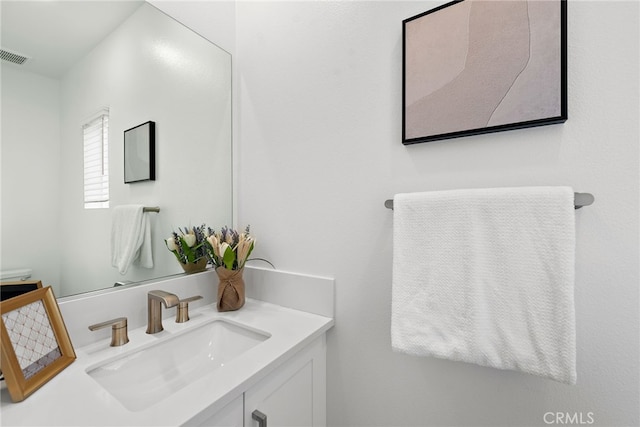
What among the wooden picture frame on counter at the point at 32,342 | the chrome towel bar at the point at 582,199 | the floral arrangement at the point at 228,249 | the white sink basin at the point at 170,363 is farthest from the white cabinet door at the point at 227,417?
the chrome towel bar at the point at 582,199

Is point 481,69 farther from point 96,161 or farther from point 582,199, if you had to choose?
point 96,161

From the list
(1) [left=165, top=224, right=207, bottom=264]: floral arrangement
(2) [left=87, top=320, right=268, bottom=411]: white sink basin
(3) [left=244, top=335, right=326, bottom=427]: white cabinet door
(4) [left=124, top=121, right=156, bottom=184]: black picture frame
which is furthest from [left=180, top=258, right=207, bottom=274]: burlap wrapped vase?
(3) [left=244, top=335, right=326, bottom=427]: white cabinet door

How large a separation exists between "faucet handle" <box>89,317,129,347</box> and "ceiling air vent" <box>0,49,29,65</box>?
2.33ft

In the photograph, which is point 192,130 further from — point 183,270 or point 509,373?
point 509,373

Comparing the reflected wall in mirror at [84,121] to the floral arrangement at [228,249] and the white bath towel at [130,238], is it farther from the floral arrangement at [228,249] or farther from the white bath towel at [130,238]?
the floral arrangement at [228,249]

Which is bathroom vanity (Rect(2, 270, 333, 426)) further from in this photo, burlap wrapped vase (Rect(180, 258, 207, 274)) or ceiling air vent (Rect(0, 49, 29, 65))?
ceiling air vent (Rect(0, 49, 29, 65))

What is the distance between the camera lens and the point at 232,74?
1307 millimetres

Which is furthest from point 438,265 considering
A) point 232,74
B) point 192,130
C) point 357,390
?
point 232,74

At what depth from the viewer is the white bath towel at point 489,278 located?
0.62 m

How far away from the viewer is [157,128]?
3.37 feet

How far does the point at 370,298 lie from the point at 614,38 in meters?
0.90

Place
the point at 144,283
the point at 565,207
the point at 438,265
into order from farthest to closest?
the point at 144,283 < the point at 438,265 < the point at 565,207

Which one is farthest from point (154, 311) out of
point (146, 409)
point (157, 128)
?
point (157, 128)
